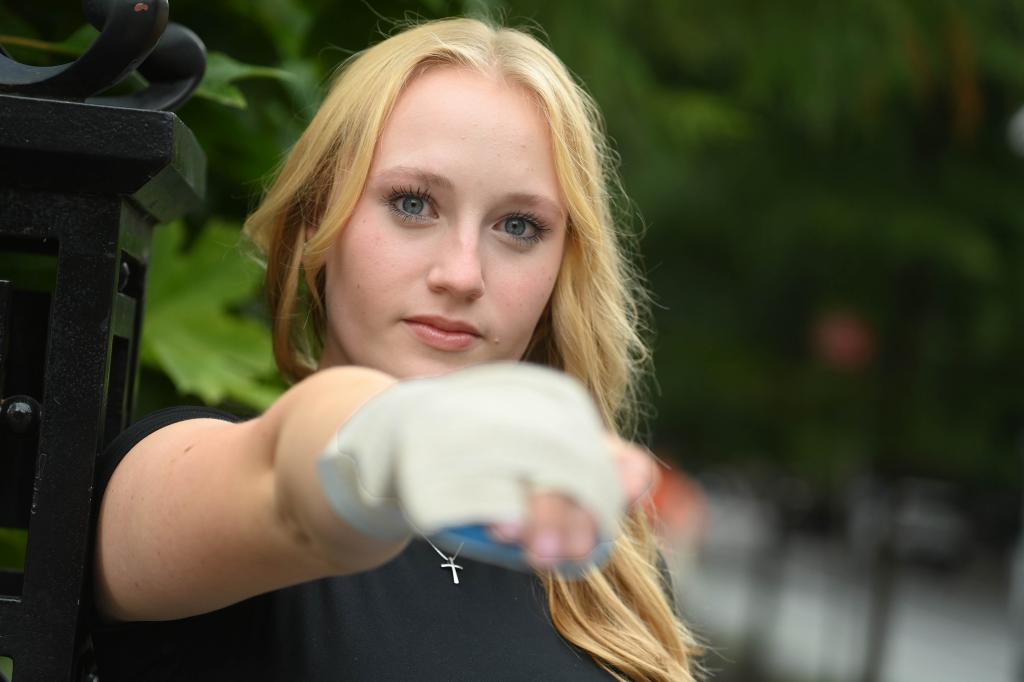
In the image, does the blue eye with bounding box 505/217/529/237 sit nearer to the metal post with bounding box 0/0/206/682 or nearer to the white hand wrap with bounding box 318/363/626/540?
the metal post with bounding box 0/0/206/682

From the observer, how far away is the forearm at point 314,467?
1216mm

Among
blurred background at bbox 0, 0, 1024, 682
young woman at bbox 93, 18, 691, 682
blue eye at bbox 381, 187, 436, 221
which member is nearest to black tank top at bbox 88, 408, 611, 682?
young woman at bbox 93, 18, 691, 682

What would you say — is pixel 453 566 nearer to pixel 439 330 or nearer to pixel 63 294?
pixel 439 330

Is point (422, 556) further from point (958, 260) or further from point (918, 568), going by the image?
point (918, 568)

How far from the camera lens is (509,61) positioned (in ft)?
6.22

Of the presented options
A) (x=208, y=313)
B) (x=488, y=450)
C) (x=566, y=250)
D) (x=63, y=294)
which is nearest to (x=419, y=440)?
(x=488, y=450)

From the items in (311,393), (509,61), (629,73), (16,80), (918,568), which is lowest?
(918,568)

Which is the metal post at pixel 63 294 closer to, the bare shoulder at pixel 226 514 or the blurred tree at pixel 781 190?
the bare shoulder at pixel 226 514

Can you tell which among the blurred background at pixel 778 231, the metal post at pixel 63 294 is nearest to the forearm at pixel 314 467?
the metal post at pixel 63 294

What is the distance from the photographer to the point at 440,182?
1760mm

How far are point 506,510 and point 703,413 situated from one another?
10506 millimetres

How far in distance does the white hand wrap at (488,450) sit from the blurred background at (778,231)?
3.67 feet

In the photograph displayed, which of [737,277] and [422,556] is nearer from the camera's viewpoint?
[422,556]

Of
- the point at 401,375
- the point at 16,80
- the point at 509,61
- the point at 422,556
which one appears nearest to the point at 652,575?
the point at 422,556
